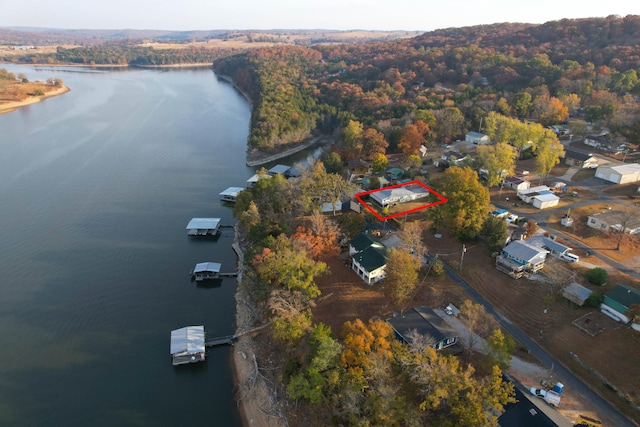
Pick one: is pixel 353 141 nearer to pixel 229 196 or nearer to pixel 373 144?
pixel 373 144

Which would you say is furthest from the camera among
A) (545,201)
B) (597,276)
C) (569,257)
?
(545,201)

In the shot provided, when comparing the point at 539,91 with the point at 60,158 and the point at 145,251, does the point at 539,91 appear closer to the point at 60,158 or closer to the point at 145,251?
the point at 145,251

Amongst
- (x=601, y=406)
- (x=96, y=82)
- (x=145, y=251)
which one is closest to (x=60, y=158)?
(x=145, y=251)

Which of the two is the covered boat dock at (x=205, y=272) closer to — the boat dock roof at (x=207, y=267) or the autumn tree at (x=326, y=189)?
the boat dock roof at (x=207, y=267)

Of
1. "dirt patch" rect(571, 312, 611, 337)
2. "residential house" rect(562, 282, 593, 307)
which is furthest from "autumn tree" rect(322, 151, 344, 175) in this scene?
"dirt patch" rect(571, 312, 611, 337)

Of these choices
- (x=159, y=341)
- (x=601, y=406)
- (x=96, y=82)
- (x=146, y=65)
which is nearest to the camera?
(x=601, y=406)

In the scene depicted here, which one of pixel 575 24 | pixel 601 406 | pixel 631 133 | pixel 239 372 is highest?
pixel 575 24

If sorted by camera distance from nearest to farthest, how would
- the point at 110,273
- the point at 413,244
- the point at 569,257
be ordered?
the point at 569,257, the point at 413,244, the point at 110,273

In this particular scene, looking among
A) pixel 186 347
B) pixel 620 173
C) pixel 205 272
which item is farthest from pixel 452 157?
pixel 186 347
